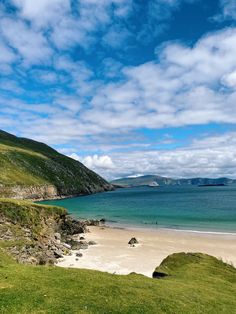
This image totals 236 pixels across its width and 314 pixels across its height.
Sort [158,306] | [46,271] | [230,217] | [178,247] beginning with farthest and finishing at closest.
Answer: [230,217]
[178,247]
[46,271]
[158,306]

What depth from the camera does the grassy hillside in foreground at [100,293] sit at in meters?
18.1

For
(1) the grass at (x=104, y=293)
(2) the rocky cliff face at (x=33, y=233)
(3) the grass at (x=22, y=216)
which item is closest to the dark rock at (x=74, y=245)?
(2) the rocky cliff face at (x=33, y=233)

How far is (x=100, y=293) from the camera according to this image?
2048cm

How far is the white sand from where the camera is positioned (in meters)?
49.0

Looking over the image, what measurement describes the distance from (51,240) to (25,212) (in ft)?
22.0

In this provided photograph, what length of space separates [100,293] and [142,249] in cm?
4278

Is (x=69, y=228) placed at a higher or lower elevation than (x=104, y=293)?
lower

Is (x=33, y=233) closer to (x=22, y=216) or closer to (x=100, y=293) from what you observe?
(x=22, y=216)

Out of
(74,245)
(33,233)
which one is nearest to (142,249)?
(74,245)

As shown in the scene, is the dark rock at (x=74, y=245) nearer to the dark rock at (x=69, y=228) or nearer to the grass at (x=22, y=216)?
the dark rock at (x=69, y=228)

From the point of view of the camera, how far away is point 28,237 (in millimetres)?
49562

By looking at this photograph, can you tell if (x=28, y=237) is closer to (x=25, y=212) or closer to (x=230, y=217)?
(x=25, y=212)

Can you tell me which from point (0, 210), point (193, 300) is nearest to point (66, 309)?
point (193, 300)

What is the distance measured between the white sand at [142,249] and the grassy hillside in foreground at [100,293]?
2004 cm
